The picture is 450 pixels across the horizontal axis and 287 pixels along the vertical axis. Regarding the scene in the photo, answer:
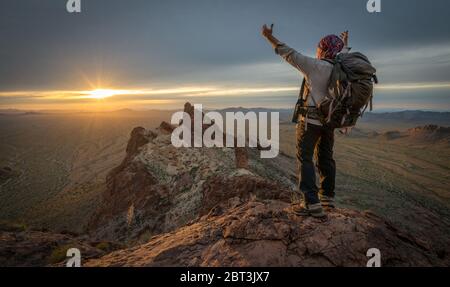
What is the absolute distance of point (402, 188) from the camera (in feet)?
74.3

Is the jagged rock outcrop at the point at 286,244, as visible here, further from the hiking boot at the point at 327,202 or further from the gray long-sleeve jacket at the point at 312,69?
the gray long-sleeve jacket at the point at 312,69

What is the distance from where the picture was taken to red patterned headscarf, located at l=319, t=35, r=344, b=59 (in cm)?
396

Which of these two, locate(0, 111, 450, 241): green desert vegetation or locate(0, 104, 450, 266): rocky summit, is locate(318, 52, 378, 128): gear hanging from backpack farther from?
locate(0, 111, 450, 241): green desert vegetation

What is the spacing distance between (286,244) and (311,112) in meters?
1.62

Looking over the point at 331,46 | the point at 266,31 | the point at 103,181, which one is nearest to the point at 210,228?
the point at 266,31

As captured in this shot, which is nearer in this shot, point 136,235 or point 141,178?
point 136,235

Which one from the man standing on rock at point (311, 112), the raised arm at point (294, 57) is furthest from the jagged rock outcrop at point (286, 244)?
the raised arm at point (294, 57)

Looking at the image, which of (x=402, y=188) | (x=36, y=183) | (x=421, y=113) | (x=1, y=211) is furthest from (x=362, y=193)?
(x=421, y=113)

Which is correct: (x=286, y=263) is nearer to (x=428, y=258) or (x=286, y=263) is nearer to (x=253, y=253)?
(x=253, y=253)

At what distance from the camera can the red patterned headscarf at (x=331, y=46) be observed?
3.96 meters

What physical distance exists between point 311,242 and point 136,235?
230 inches

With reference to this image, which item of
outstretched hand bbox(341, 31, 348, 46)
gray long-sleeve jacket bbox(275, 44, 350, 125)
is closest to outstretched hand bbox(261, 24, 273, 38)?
gray long-sleeve jacket bbox(275, 44, 350, 125)

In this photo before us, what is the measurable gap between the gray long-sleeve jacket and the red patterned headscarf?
27cm
